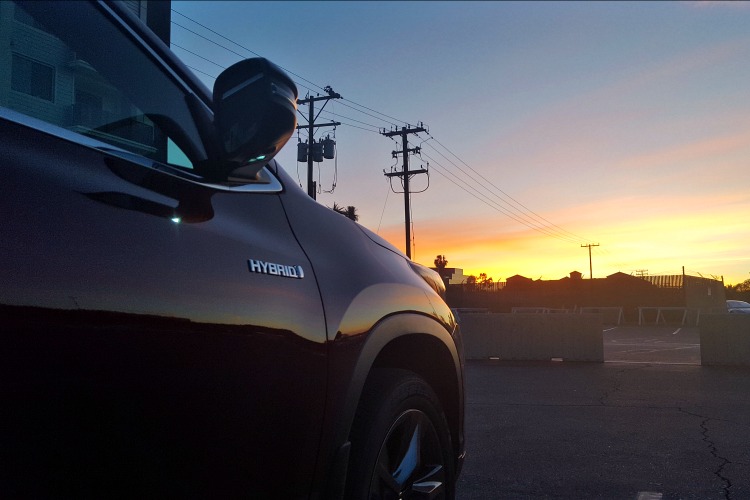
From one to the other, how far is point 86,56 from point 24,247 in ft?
2.45

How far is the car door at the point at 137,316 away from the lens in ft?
3.82

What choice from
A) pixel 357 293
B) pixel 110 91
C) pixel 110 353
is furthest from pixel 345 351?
Result: pixel 110 91

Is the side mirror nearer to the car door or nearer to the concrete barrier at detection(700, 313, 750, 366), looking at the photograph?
the car door

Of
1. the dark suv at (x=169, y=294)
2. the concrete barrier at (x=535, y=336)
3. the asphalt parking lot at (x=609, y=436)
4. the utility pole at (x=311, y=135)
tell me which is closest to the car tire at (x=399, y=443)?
the dark suv at (x=169, y=294)

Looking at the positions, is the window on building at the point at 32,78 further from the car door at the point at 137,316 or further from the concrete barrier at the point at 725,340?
the concrete barrier at the point at 725,340

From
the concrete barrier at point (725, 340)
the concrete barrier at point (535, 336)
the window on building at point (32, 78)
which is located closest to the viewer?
the window on building at point (32, 78)

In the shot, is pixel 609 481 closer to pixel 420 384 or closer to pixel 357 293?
pixel 420 384

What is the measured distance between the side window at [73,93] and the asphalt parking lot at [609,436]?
3.37 metres

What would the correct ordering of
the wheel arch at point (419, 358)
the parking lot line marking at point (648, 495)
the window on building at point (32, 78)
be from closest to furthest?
1. the window on building at point (32, 78)
2. the wheel arch at point (419, 358)
3. the parking lot line marking at point (648, 495)

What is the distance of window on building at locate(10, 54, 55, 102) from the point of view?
5.11 feet

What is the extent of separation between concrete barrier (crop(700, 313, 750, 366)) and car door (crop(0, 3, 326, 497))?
12.5 m

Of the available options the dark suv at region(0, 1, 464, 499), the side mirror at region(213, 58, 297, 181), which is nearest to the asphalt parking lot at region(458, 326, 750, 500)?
the dark suv at region(0, 1, 464, 499)

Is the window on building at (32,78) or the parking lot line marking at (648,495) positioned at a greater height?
the window on building at (32,78)

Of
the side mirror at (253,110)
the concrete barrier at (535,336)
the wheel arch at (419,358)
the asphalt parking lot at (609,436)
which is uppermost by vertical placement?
the side mirror at (253,110)
